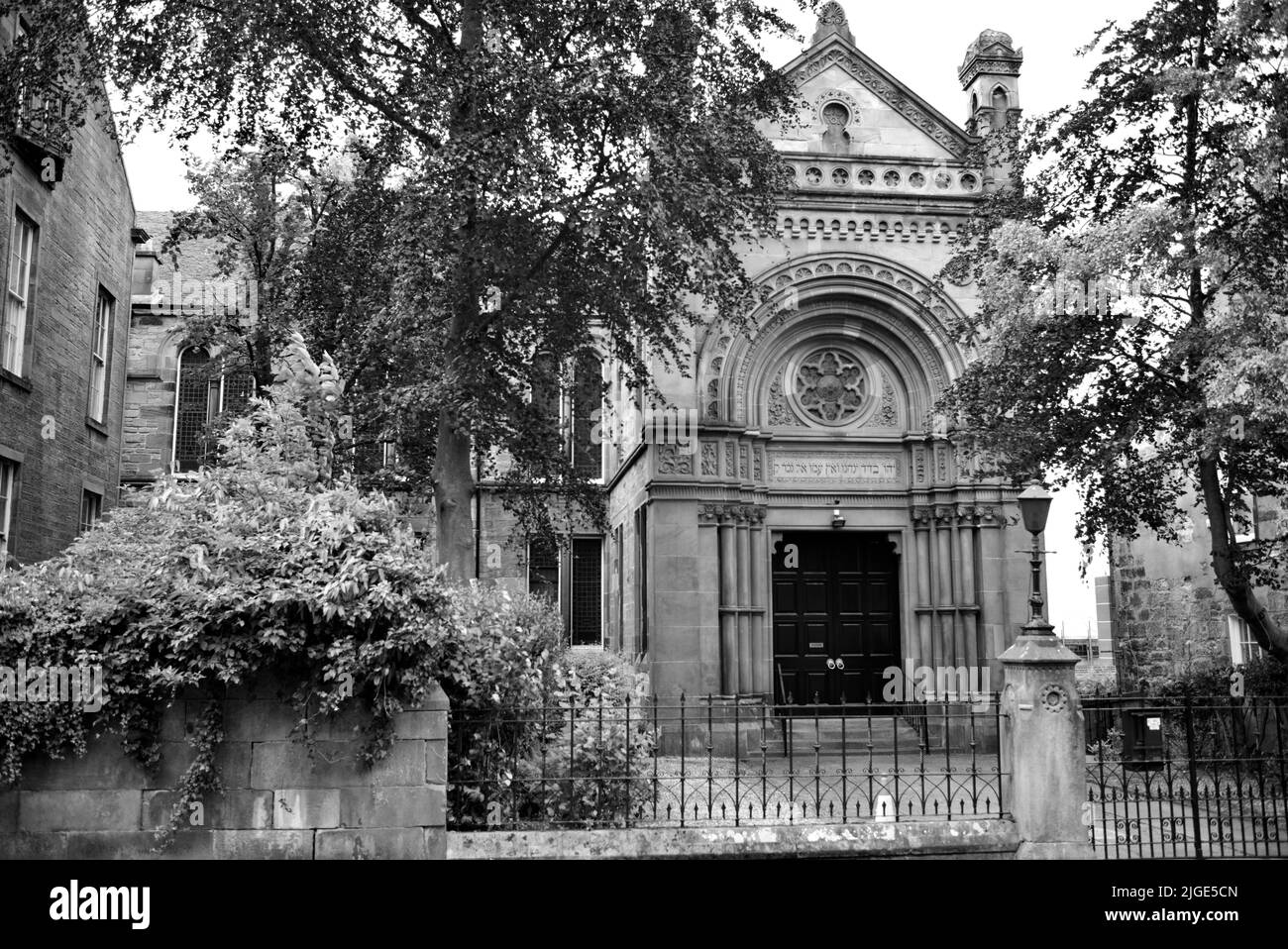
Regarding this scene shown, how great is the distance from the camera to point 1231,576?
460 inches

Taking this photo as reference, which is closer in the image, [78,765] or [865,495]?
[78,765]

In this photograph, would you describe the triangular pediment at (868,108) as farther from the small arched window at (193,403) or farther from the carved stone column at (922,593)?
the small arched window at (193,403)

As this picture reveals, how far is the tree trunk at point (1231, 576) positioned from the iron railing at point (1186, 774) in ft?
2.51

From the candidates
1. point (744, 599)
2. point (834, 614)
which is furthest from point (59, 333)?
point (834, 614)

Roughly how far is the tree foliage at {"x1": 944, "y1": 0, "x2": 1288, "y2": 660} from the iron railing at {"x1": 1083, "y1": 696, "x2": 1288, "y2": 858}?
1677 mm

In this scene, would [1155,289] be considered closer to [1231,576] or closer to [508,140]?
[1231,576]

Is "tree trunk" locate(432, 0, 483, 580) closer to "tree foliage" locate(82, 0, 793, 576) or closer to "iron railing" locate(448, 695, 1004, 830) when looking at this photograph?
"tree foliage" locate(82, 0, 793, 576)

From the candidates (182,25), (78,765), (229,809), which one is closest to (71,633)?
(78,765)

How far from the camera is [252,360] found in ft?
68.3

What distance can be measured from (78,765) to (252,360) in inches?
556

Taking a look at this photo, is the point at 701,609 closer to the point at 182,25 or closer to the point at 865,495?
the point at 865,495

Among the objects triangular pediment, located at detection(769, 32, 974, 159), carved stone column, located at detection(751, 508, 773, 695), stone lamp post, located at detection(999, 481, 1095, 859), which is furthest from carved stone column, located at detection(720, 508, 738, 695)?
stone lamp post, located at detection(999, 481, 1095, 859)

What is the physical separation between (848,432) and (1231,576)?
8.03 m

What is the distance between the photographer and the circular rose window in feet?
62.4
